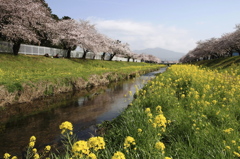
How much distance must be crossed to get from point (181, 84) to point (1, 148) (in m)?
11.3

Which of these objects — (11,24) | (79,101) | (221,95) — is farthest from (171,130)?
(11,24)

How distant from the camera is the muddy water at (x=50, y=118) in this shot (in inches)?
290

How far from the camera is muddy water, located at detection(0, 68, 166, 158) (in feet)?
24.1

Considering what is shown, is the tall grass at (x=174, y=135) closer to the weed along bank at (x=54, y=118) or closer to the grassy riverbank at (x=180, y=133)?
the grassy riverbank at (x=180, y=133)

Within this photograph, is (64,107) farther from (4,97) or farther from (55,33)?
(55,33)

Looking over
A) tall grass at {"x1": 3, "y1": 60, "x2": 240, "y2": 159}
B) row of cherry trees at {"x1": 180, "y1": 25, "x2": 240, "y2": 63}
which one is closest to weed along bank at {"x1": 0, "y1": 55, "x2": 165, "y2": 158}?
tall grass at {"x1": 3, "y1": 60, "x2": 240, "y2": 159}

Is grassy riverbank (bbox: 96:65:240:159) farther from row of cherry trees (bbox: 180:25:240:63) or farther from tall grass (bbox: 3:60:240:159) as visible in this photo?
row of cherry trees (bbox: 180:25:240:63)

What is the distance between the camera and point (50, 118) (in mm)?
10117

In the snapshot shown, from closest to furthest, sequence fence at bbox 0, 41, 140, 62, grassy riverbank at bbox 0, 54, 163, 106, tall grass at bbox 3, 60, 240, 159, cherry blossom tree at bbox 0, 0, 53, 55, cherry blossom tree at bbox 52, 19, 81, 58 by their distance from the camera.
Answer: tall grass at bbox 3, 60, 240, 159 → grassy riverbank at bbox 0, 54, 163, 106 → cherry blossom tree at bbox 0, 0, 53, 55 → fence at bbox 0, 41, 140, 62 → cherry blossom tree at bbox 52, 19, 81, 58

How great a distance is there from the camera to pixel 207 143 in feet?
15.6

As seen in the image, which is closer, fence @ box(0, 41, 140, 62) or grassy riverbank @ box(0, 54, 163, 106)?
grassy riverbank @ box(0, 54, 163, 106)

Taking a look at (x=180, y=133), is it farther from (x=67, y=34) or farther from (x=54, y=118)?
(x=67, y=34)

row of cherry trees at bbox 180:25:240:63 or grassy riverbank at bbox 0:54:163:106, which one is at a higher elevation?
row of cherry trees at bbox 180:25:240:63

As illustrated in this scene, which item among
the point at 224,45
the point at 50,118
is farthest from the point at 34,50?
the point at 224,45
